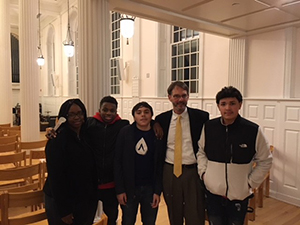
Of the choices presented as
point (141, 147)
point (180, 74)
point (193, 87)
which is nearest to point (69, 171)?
point (141, 147)

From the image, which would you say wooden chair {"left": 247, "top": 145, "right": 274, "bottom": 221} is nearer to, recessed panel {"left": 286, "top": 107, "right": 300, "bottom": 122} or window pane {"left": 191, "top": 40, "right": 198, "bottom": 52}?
recessed panel {"left": 286, "top": 107, "right": 300, "bottom": 122}

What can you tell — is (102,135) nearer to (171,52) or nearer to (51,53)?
(171,52)

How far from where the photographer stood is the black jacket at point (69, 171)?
1.51m

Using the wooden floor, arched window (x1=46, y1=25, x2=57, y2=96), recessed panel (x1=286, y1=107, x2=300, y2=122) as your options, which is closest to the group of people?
the wooden floor

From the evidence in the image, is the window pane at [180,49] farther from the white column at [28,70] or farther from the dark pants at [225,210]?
the dark pants at [225,210]

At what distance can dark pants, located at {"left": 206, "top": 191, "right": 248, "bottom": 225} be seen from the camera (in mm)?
1813

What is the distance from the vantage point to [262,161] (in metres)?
1.78

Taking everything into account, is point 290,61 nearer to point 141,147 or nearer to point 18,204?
point 141,147

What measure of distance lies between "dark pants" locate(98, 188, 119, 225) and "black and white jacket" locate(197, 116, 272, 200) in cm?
78

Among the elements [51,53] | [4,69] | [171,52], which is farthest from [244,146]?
[51,53]

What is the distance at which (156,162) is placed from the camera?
1953 mm

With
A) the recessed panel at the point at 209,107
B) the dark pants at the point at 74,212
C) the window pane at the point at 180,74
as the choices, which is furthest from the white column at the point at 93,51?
the window pane at the point at 180,74

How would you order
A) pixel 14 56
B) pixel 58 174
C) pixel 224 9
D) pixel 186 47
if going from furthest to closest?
pixel 14 56 → pixel 186 47 → pixel 224 9 → pixel 58 174

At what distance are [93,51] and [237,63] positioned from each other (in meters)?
2.93
